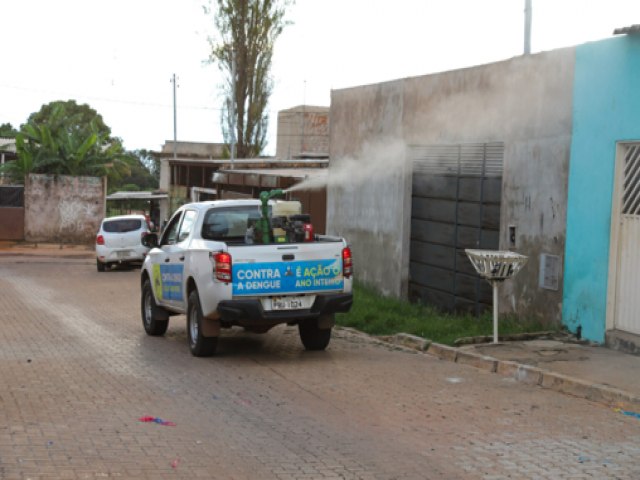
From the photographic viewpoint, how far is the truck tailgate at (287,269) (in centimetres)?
1135

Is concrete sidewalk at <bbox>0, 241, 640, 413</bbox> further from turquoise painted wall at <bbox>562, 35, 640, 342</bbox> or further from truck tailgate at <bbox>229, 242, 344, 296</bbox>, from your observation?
truck tailgate at <bbox>229, 242, 344, 296</bbox>

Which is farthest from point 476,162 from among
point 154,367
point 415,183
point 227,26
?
point 227,26

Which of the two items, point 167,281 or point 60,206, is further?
point 60,206

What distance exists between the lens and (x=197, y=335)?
1215 cm

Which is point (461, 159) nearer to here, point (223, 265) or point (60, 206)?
point (223, 265)

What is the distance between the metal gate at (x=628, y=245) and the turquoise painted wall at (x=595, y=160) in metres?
0.15

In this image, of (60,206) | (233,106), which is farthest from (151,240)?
(60,206)

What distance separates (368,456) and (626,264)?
240 inches

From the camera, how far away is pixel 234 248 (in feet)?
37.3

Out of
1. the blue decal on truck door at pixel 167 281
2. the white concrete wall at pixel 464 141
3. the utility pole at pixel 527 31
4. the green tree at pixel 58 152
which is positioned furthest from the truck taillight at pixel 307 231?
the green tree at pixel 58 152

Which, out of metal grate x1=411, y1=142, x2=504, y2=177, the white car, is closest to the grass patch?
metal grate x1=411, y1=142, x2=504, y2=177

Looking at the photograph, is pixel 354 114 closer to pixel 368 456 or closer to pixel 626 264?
pixel 626 264

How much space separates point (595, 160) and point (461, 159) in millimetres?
3916

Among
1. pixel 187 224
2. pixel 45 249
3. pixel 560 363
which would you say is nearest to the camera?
pixel 560 363
